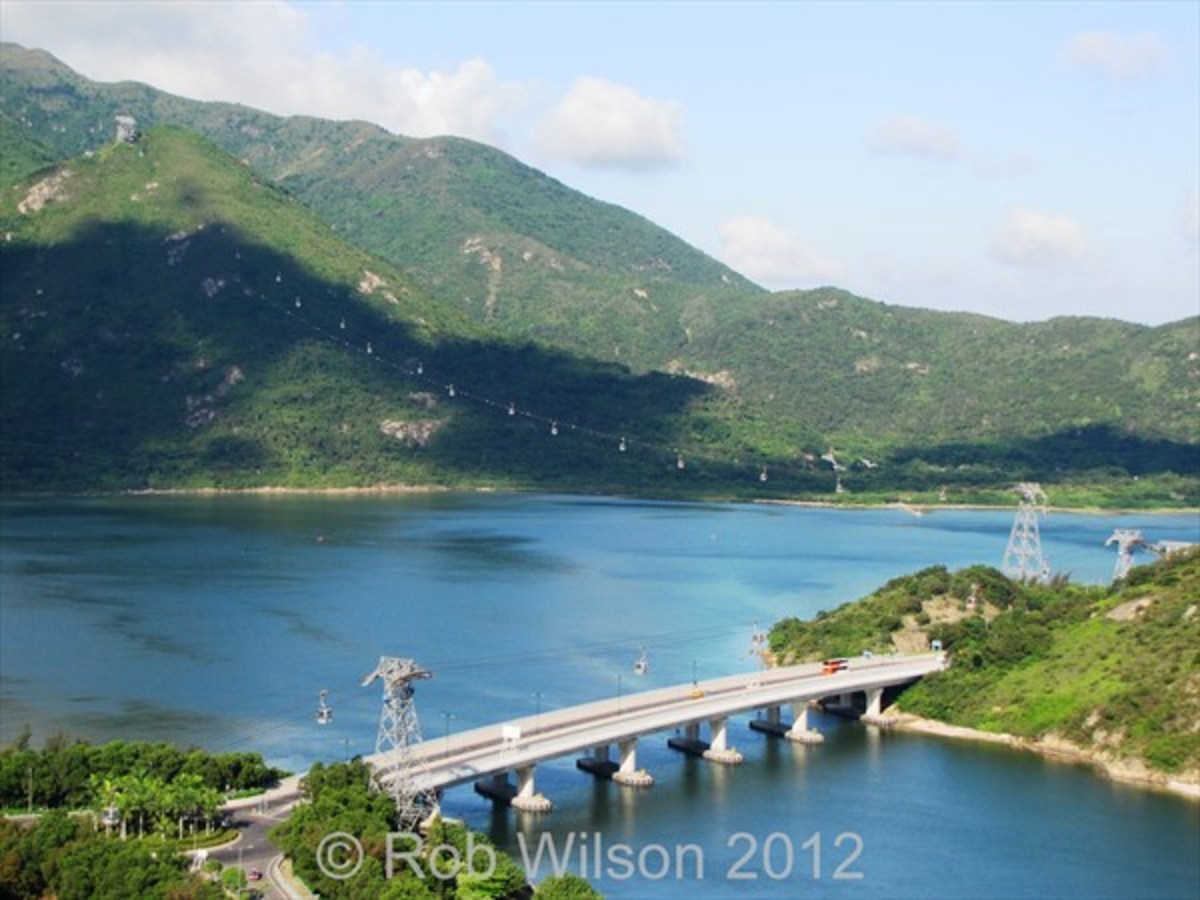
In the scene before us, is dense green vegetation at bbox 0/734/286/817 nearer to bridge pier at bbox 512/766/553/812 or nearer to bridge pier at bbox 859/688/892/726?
bridge pier at bbox 512/766/553/812

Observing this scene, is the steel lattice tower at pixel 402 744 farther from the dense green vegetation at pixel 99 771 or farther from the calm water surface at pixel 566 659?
A: the dense green vegetation at pixel 99 771

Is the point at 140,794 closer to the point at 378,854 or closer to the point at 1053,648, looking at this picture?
the point at 378,854

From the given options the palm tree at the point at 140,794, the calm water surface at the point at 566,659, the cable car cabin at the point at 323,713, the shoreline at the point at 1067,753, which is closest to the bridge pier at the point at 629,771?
the calm water surface at the point at 566,659

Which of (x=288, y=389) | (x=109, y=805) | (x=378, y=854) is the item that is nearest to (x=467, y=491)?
(x=288, y=389)

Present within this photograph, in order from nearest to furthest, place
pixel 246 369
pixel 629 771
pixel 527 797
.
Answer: pixel 527 797, pixel 629 771, pixel 246 369

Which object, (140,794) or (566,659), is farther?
(566,659)

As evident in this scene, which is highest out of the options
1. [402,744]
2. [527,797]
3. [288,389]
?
[288,389]

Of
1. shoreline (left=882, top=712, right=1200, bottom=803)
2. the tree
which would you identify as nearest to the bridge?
shoreline (left=882, top=712, right=1200, bottom=803)

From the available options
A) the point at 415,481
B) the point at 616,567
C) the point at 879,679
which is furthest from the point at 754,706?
the point at 415,481
